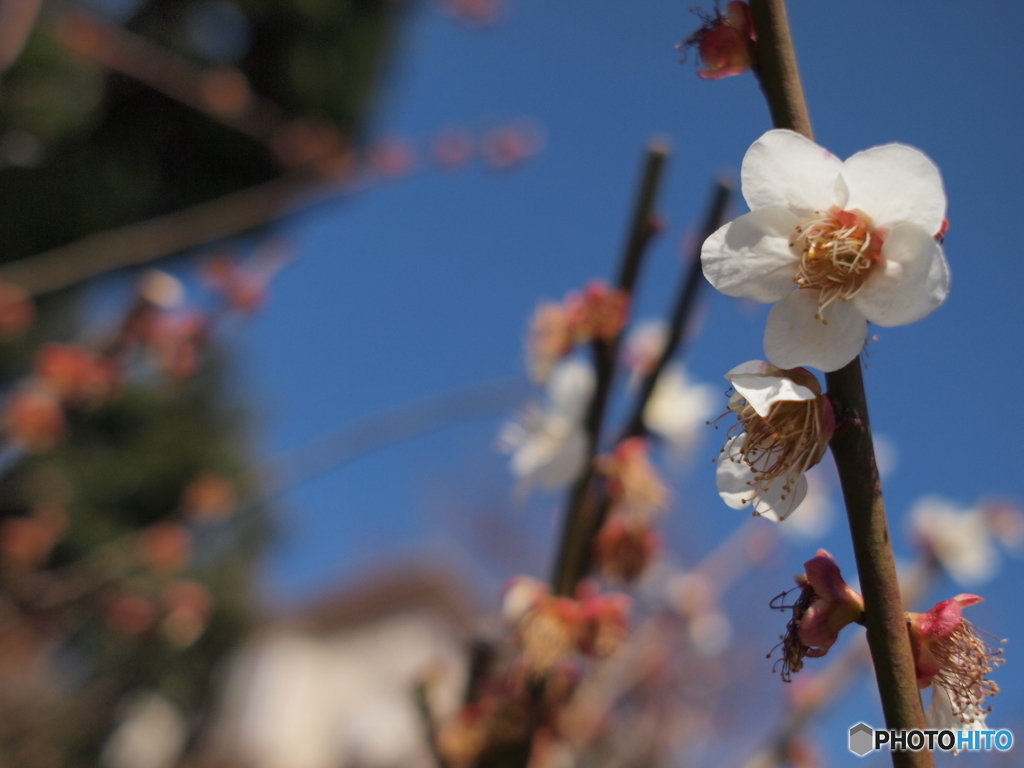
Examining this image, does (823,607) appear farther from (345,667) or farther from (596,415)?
(345,667)

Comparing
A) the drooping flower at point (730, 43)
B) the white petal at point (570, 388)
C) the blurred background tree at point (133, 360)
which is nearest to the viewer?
the drooping flower at point (730, 43)

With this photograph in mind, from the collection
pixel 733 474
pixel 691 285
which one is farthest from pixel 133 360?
pixel 733 474

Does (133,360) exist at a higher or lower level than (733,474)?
higher

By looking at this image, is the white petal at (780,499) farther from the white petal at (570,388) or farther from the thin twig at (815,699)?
the thin twig at (815,699)

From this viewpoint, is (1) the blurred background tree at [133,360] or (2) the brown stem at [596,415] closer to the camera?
(2) the brown stem at [596,415]

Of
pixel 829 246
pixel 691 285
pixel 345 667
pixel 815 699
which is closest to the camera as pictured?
pixel 829 246

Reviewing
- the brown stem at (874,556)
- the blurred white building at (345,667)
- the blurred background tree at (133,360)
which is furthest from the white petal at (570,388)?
the blurred white building at (345,667)
